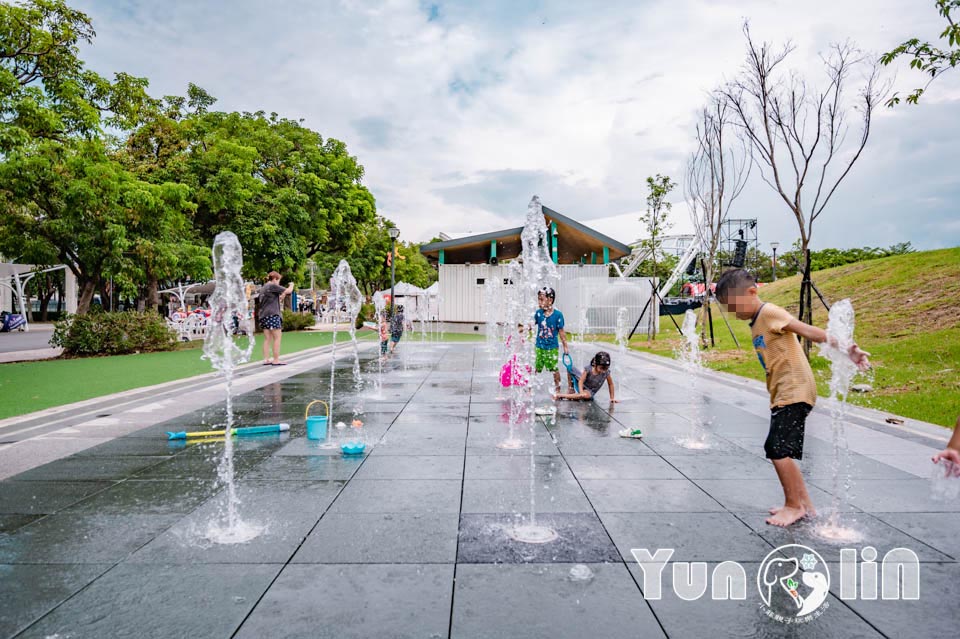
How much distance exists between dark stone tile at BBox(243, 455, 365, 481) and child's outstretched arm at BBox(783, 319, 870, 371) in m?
3.49

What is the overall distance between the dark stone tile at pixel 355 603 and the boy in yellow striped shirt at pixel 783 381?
86.5 inches

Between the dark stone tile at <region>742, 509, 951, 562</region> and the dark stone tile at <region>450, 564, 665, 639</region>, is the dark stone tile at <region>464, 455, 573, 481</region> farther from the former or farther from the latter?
the dark stone tile at <region>450, 564, 665, 639</region>

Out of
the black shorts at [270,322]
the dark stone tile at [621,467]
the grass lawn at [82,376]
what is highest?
the black shorts at [270,322]

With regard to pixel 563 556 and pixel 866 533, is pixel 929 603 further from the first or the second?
pixel 563 556

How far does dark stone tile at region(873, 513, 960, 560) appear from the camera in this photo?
3385mm

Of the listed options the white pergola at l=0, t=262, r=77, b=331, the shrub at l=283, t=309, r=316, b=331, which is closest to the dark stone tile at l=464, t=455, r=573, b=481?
the shrub at l=283, t=309, r=316, b=331

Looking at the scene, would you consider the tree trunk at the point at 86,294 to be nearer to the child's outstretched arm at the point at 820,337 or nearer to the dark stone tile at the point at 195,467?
the dark stone tile at the point at 195,467

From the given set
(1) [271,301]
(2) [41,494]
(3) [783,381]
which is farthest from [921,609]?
(1) [271,301]

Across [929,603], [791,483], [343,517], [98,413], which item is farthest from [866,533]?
[98,413]

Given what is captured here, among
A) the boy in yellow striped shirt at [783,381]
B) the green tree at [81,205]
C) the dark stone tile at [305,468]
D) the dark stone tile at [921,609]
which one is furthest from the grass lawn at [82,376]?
the dark stone tile at [921,609]

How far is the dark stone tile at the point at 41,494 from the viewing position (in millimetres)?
4027

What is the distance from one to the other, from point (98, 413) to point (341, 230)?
23.7 meters

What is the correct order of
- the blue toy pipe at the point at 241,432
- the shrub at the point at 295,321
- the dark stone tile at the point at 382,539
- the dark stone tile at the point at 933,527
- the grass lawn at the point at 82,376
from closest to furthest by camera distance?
the dark stone tile at the point at 382,539, the dark stone tile at the point at 933,527, the blue toy pipe at the point at 241,432, the grass lawn at the point at 82,376, the shrub at the point at 295,321

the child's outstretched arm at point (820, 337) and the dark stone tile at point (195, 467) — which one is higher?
the child's outstretched arm at point (820, 337)
